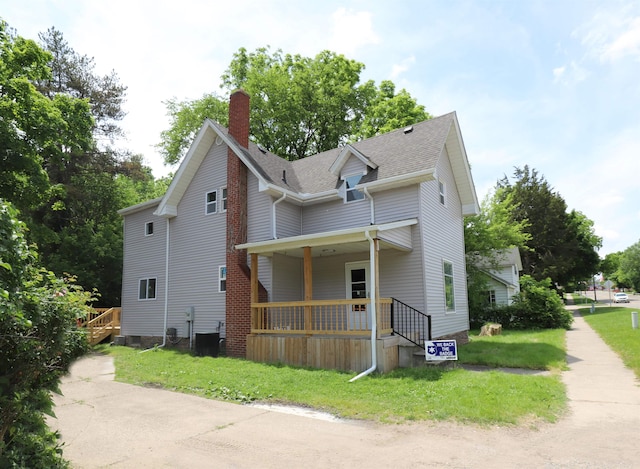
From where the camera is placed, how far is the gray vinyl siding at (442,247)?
43.6 ft

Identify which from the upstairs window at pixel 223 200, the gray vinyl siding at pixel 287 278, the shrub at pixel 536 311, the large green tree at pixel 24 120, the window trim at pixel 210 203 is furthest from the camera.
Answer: the shrub at pixel 536 311

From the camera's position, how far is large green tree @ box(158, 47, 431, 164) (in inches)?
1177

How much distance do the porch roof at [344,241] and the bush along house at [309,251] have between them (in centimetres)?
5

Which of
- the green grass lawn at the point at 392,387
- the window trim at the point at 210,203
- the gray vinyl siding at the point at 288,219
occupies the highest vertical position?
the window trim at the point at 210,203

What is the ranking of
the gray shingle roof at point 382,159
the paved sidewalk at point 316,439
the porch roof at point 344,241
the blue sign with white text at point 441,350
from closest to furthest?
the paved sidewalk at point 316,439 → the blue sign with white text at point 441,350 → the porch roof at point 344,241 → the gray shingle roof at point 382,159

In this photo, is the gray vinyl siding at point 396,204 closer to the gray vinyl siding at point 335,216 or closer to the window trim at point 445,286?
the gray vinyl siding at point 335,216

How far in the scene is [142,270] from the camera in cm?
1822


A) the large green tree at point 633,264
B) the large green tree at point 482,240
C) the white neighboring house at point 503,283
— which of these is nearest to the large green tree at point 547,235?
the white neighboring house at point 503,283

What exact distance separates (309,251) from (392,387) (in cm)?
449

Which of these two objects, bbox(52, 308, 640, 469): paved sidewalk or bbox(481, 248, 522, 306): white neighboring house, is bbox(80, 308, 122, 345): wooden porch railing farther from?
bbox(481, 248, 522, 306): white neighboring house

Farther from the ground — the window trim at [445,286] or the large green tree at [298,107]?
the large green tree at [298,107]

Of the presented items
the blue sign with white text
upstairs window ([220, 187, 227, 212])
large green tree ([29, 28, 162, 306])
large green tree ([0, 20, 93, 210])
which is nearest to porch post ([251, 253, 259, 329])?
upstairs window ([220, 187, 227, 212])

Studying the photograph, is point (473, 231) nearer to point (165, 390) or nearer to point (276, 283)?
point (276, 283)

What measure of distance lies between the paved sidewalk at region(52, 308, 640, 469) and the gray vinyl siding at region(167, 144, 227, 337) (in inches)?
277
